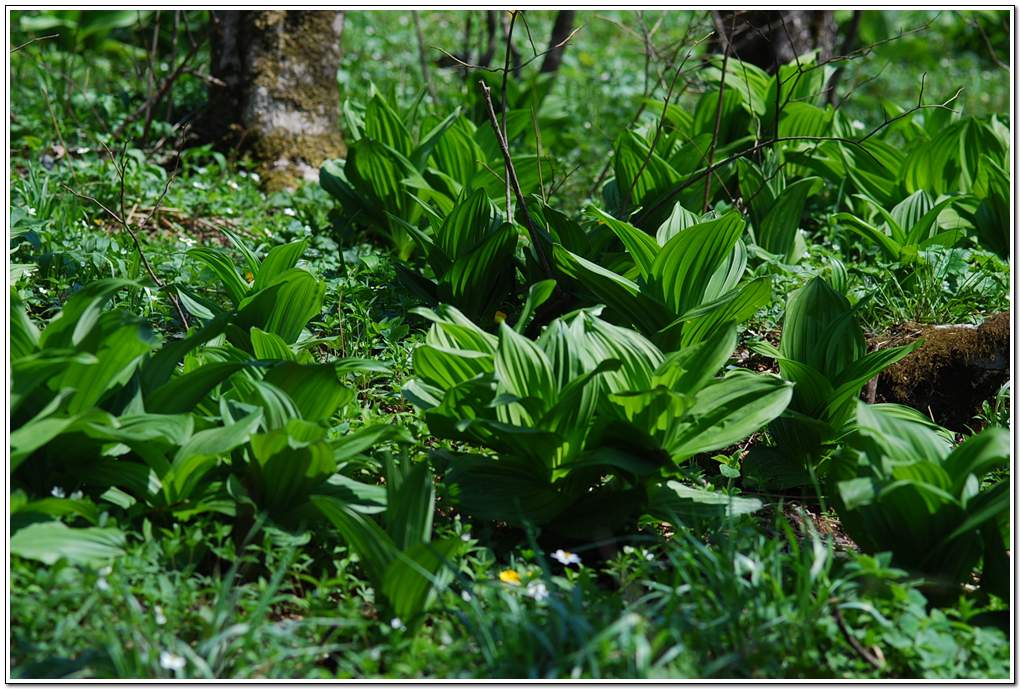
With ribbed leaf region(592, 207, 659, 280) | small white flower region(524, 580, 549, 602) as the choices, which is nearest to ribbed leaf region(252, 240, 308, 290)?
ribbed leaf region(592, 207, 659, 280)

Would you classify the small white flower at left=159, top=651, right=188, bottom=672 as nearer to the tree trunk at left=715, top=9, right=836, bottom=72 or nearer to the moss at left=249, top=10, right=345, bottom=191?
the moss at left=249, top=10, right=345, bottom=191

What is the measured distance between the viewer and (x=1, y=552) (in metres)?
2.25

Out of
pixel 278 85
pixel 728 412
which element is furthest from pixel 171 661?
pixel 278 85

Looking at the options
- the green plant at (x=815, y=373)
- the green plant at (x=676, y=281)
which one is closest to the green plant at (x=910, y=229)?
the green plant at (x=676, y=281)

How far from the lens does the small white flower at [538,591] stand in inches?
93.3

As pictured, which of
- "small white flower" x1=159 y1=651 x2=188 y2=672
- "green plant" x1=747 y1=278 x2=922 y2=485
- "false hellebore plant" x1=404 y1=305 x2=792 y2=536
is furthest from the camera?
"green plant" x1=747 y1=278 x2=922 y2=485

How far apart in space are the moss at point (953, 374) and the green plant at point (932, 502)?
3.94 feet

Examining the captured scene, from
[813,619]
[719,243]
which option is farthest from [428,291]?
[813,619]

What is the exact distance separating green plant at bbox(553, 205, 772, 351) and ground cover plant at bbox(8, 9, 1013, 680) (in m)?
0.01

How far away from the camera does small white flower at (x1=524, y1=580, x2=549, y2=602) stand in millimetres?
2369

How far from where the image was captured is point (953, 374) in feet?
12.4

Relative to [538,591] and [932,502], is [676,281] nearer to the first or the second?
[932,502]

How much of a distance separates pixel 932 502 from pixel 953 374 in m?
1.49

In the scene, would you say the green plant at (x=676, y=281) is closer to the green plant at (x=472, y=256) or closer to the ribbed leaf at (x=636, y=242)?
the ribbed leaf at (x=636, y=242)
